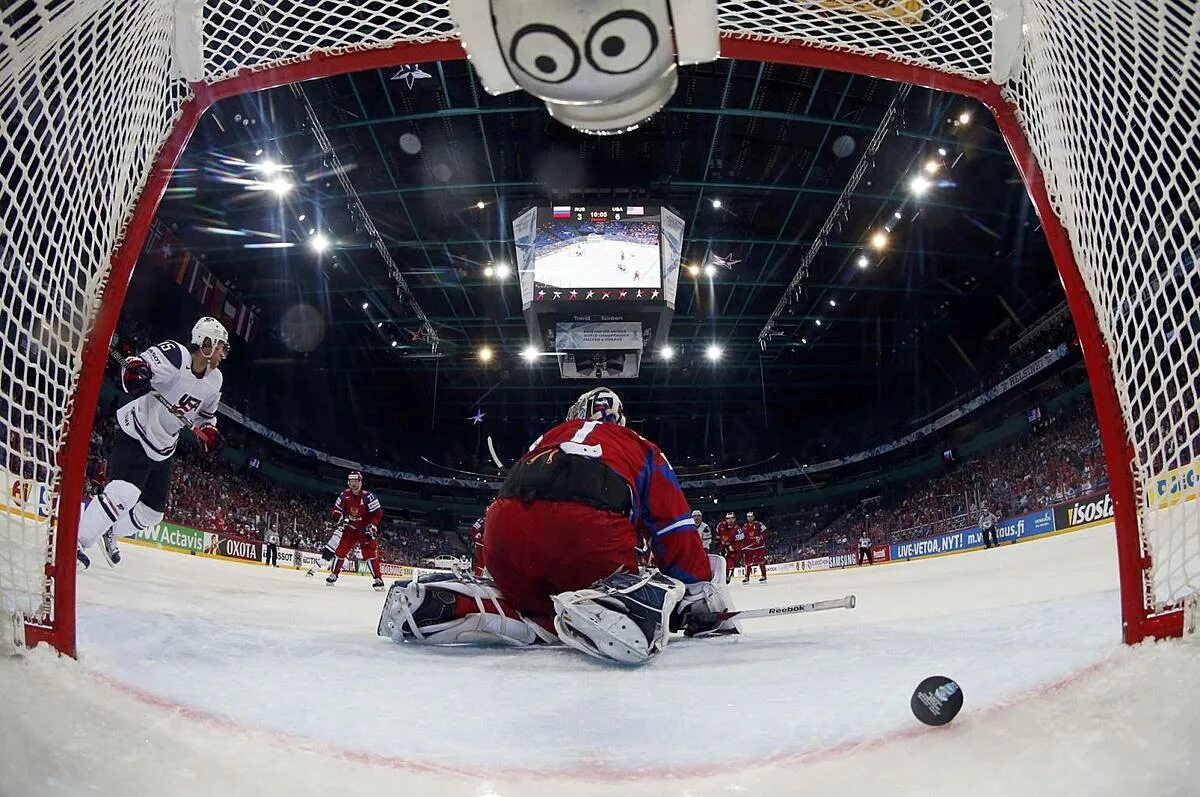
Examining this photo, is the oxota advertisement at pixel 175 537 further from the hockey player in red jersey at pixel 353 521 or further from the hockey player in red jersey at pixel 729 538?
the hockey player in red jersey at pixel 729 538

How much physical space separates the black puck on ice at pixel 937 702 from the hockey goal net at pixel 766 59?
1.67ft

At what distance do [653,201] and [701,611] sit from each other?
7.67 meters

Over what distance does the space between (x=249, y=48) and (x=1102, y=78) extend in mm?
1964

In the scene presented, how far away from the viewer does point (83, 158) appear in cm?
154

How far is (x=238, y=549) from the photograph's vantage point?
1324cm

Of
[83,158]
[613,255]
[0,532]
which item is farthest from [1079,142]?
[613,255]

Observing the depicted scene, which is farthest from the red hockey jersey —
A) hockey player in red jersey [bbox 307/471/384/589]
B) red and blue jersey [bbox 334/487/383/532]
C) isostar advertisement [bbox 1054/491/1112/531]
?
red and blue jersey [bbox 334/487/383/532]

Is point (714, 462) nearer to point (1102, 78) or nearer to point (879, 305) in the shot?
point (879, 305)

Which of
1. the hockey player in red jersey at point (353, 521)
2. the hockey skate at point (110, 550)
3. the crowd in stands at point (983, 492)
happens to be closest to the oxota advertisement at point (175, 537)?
the hockey player in red jersey at point (353, 521)

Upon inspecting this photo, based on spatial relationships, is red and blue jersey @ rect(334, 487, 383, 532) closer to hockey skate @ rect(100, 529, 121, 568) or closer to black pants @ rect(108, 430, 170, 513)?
hockey skate @ rect(100, 529, 121, 568)

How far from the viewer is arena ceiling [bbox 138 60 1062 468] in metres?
9.53

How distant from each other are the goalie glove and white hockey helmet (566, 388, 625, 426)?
693 millimetres

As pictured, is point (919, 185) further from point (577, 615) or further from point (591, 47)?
point (591, 47)

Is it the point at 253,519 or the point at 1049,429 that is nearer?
the point at 1049,429
